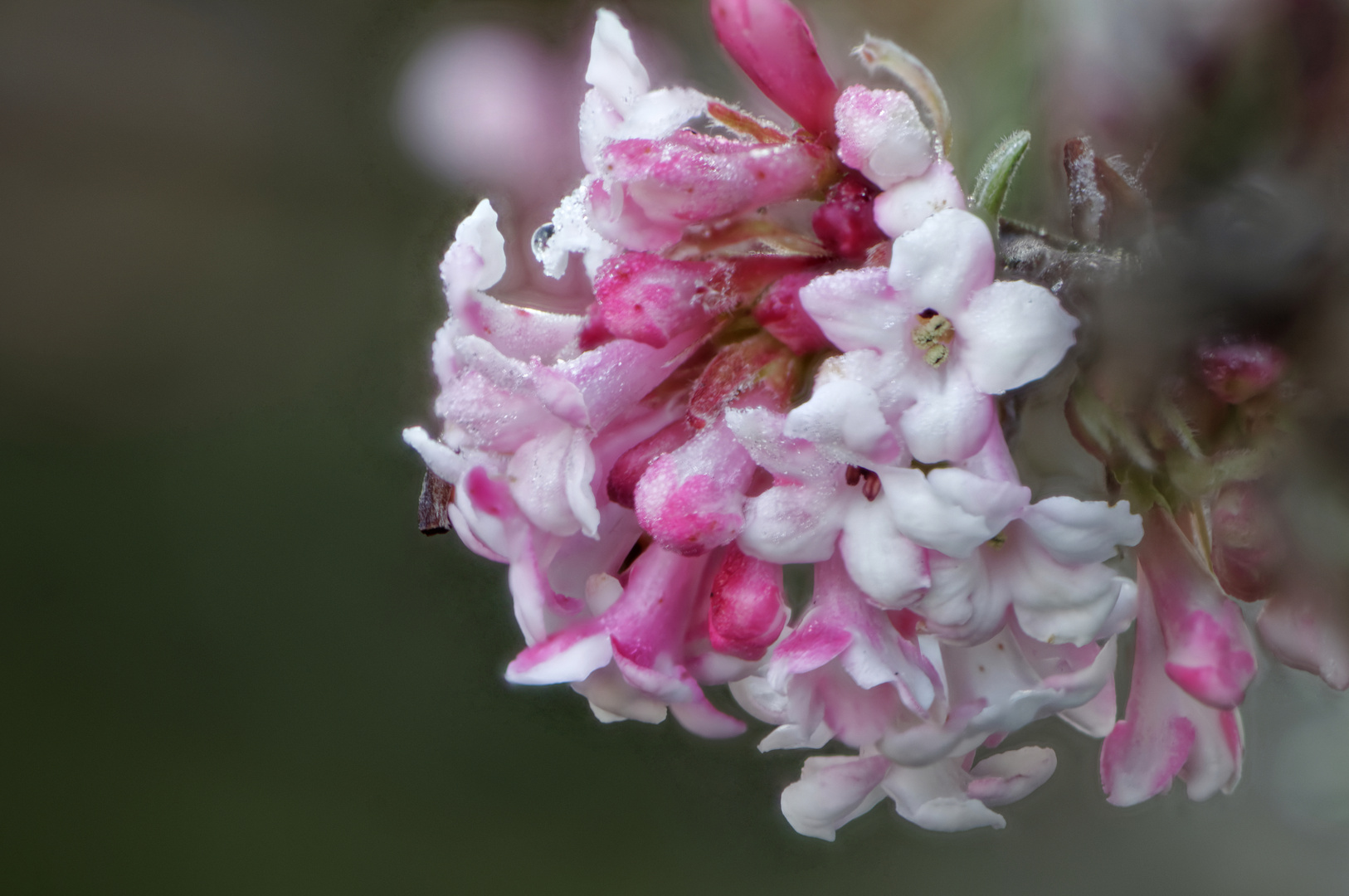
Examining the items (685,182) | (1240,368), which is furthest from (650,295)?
(1240,368)

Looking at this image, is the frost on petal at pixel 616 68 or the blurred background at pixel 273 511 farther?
the blurred background at pixel 273 511

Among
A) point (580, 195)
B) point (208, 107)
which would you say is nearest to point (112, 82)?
point (208, 107)

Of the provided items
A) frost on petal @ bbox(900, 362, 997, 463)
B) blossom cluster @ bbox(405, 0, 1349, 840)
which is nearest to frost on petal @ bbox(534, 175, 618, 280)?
blossom cluster @ bbox(405, 0, 1349, 840)

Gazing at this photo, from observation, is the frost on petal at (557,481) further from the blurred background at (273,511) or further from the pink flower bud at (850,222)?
the blurred background at (273,511)

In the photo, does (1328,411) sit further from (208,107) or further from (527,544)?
(208,107)

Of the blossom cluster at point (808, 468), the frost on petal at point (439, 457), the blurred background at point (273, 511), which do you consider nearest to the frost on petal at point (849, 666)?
the blossom cluster at point (808, 468)
